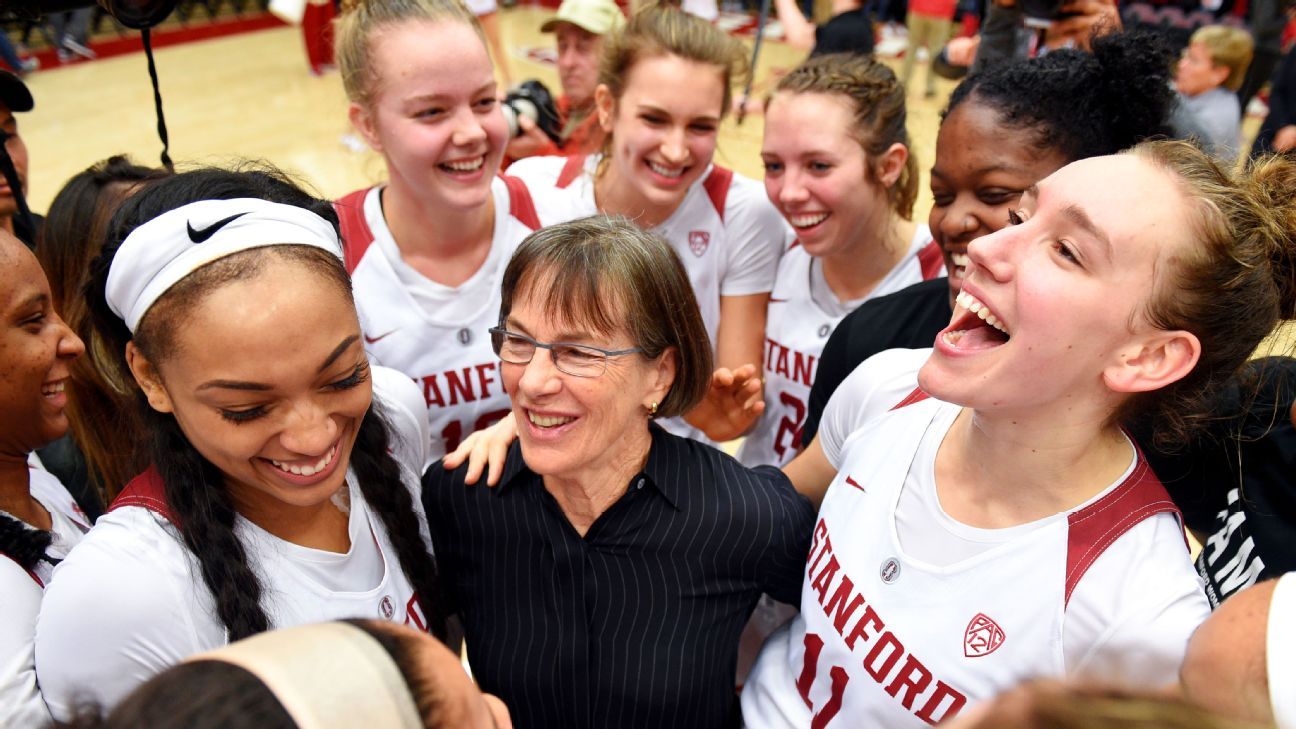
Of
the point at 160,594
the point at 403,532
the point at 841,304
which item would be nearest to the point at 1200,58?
the point at 841,304

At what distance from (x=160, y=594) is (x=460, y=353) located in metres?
1.09

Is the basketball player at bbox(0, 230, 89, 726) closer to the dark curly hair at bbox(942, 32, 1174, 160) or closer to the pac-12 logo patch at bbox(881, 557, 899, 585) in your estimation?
the pac-12 logo patch at bbox(881, 557, 899, 585)

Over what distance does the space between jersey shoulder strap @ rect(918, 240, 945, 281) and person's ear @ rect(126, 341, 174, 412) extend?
1.89m

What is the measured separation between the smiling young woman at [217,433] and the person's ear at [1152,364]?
1.19m

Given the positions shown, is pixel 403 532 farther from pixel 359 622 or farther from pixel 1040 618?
pixel 1040 618

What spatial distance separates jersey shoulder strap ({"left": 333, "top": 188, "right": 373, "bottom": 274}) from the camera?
2.33m

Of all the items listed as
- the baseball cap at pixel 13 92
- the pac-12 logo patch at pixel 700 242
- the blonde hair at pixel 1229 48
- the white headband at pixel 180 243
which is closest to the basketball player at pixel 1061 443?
the white headband at pixel 180 243

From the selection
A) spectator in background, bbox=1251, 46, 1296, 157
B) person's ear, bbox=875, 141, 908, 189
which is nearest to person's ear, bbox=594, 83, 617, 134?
person's ear, bbox=875, 141, 908, 189

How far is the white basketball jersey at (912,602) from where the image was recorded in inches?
53.0

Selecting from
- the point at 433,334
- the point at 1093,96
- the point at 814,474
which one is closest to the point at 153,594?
the point at 433,334

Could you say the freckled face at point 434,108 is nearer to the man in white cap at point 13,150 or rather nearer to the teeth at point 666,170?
the teeth at point 666,170

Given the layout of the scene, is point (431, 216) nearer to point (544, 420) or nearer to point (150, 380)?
point (544, 420)

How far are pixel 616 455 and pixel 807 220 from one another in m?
1.06

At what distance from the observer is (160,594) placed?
1.31 metres
